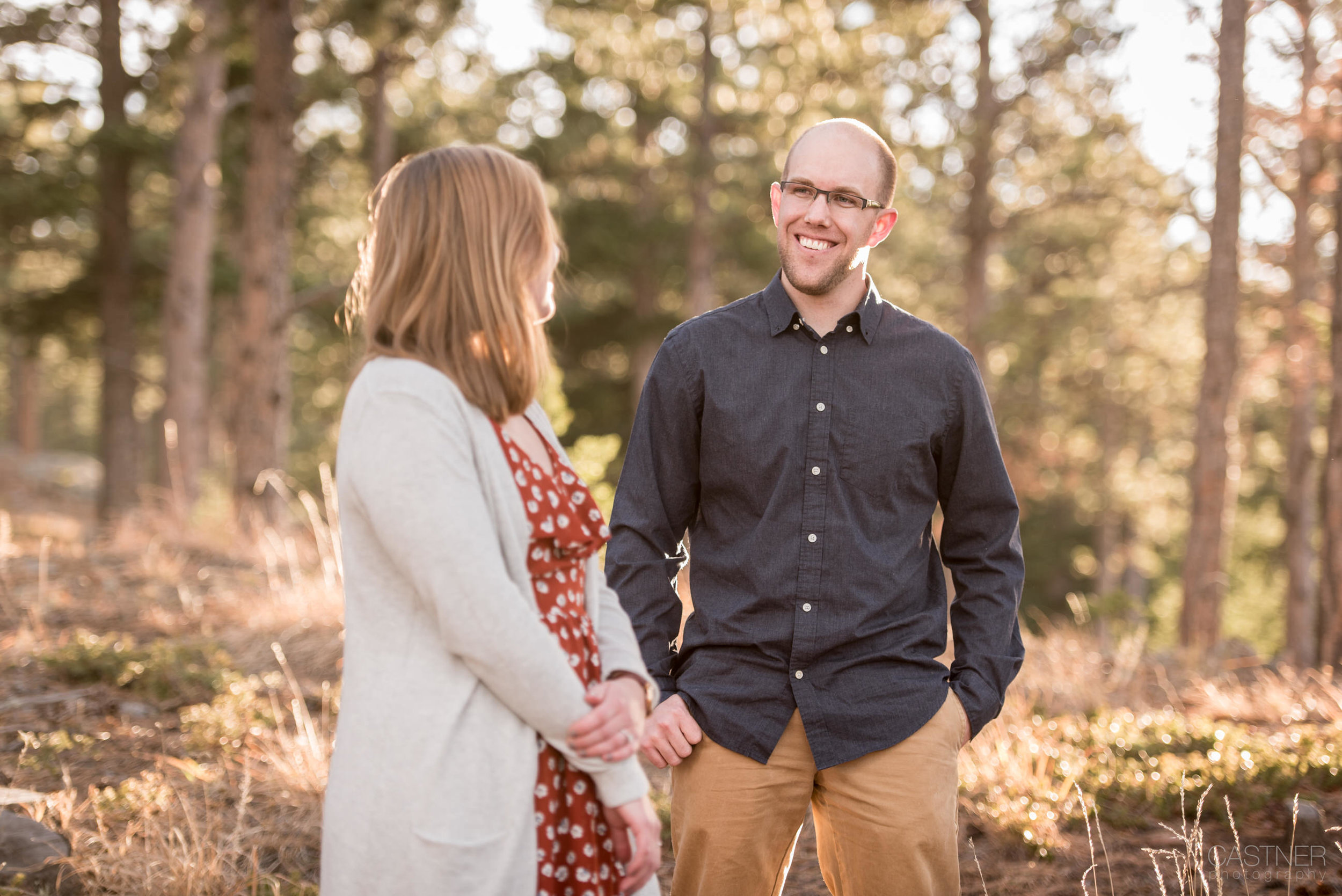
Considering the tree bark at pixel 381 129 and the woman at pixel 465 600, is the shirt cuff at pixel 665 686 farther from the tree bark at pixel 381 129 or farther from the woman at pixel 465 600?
the tree bark at pixel 381 129

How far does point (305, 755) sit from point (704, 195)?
1299 centimetres

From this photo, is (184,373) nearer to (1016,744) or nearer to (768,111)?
(768,111)

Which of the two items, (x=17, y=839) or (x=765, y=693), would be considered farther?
(x=17, y=839)

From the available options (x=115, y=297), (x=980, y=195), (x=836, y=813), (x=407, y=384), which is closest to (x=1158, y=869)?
(x=836, y=813)

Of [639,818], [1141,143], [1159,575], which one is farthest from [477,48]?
[1159,575]

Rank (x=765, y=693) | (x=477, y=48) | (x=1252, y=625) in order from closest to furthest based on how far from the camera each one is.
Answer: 1. (x=765, y=693)
2. (x=477, y=48)
3. (x=1252, y=625)

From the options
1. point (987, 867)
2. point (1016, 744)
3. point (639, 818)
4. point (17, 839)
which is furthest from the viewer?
point (1016, 744)

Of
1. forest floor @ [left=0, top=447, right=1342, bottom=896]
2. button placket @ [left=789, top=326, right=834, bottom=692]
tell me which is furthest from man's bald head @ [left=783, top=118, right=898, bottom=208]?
forest floor @ [left=0, top=447, right=1342, bottom=896]

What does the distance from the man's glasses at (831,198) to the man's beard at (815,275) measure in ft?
0.33

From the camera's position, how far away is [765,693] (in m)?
2.42

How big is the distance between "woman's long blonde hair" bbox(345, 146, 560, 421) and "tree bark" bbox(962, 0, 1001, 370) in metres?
12.4

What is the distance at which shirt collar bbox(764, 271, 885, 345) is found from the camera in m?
2.56

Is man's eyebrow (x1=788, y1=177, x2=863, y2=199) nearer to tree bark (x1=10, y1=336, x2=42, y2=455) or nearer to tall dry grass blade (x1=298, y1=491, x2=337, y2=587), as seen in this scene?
tall dry grass blade (x1=298, y1=491, x2=337, y2=587)

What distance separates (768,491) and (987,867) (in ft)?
7.28
